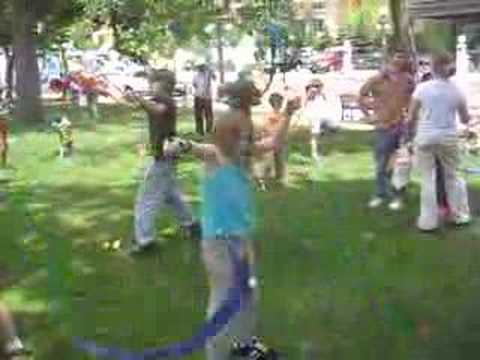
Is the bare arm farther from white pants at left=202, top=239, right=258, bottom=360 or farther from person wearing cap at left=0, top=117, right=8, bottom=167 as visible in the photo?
person wearing cap at left=0, top=117, right=8, bottom=167

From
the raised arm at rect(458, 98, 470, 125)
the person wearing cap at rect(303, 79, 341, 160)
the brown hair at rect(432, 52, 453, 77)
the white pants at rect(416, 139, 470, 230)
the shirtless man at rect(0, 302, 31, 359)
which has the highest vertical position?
the brown hair at rect(432, 52, 453, 77)

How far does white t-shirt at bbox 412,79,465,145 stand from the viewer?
9633mm

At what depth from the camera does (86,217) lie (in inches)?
472

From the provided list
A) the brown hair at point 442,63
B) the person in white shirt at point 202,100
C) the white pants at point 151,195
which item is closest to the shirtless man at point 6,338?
the white pants at point 151,195

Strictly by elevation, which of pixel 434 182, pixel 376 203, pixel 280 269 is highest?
pixel 434 182

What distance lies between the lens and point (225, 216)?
5809 millimetres

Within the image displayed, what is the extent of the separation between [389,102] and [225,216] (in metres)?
5.33

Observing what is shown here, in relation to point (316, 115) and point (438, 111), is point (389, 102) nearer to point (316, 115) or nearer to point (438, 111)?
point (438, 111)

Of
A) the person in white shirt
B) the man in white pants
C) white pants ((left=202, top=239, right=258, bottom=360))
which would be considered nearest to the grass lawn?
the man in white pants

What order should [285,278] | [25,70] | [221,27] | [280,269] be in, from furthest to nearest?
[221,27]
[25,70]
[280,269]
[285,278]

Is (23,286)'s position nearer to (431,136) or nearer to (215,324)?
(215,324)

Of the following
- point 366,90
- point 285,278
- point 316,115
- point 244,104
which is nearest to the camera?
point 244,104

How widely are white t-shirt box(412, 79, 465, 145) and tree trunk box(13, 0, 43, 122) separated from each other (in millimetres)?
19542

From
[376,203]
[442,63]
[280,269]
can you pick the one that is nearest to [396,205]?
[376,203]
